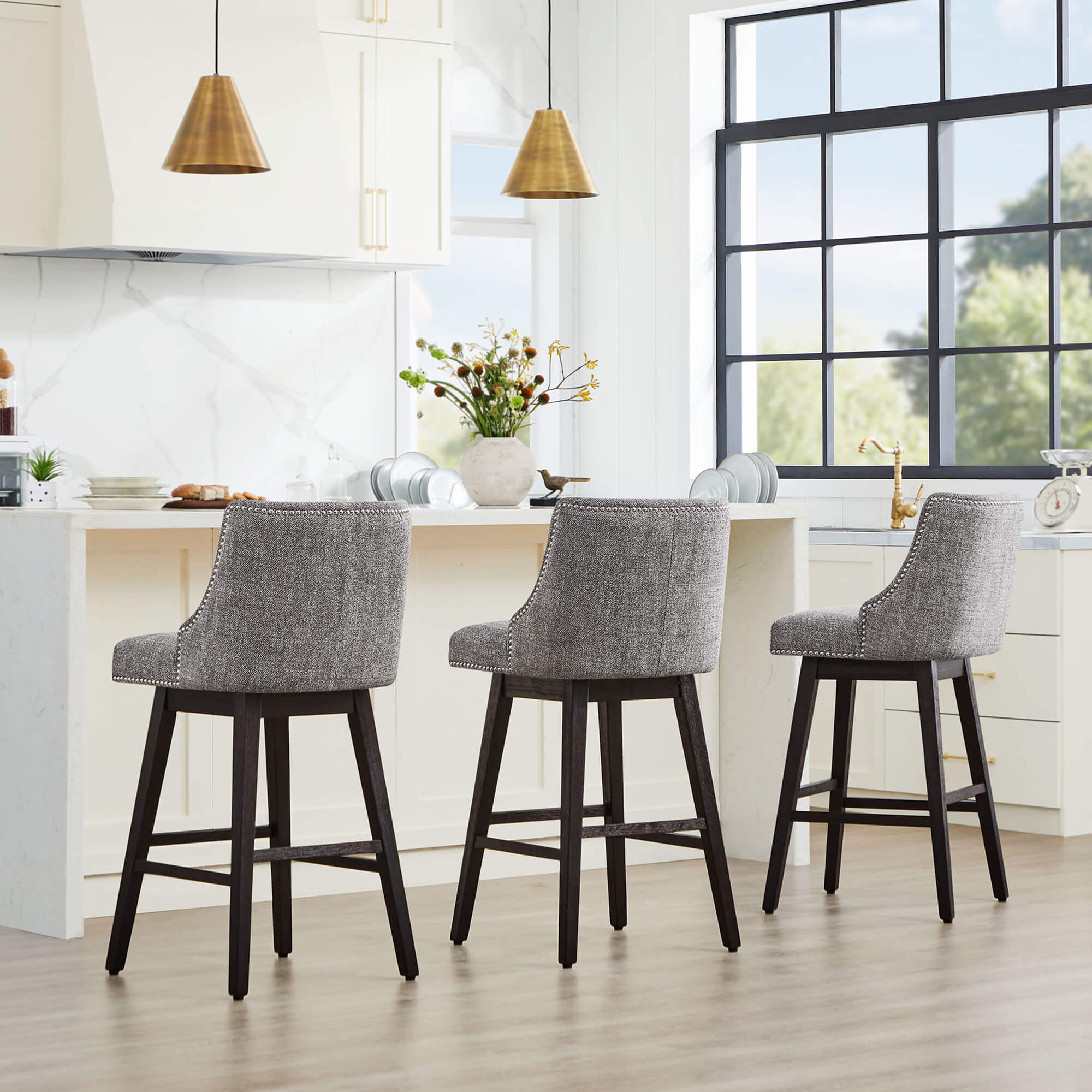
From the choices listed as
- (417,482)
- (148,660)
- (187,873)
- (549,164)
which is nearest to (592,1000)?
(187,873)

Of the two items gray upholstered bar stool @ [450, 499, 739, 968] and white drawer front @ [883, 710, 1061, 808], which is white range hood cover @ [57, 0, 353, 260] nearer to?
gray upholstered bar stool @ [450, 499, 739, 968]

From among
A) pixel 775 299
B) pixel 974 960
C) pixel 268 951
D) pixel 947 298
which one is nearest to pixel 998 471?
pixel 947 298

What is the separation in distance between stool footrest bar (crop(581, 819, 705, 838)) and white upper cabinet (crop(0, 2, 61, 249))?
277 centimetres

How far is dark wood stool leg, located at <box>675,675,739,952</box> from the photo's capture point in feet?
→ 12.1

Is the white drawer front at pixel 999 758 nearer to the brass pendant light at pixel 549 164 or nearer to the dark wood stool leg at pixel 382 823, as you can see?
the brass pendant light at pixel 549 164

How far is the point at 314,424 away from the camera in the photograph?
20.5ft

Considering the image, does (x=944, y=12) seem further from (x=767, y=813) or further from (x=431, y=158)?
(x=767, y=813)

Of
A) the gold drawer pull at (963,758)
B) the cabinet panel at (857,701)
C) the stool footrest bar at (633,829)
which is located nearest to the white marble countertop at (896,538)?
the cabinet panel at (857,701)

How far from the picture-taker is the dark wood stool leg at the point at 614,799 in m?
3.95

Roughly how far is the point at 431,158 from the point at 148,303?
103 centimetres

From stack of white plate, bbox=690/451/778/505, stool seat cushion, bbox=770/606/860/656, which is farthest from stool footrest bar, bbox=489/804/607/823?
stack of white plate, bbox=690/451/778/505

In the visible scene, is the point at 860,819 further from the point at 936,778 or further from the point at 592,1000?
the point at 592,1000

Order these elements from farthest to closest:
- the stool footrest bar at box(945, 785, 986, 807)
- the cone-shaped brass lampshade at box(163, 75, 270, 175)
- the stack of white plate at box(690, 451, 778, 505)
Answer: the stack of white plate at box(690, 451, 778, 505)
the cone-shaped brass lampshade at box(163, 75, 270, 175)
the stool footrest bar at box(945, 785, 986, 807)

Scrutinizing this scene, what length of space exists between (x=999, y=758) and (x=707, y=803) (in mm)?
1866
